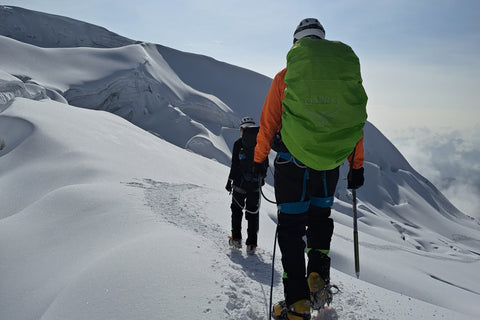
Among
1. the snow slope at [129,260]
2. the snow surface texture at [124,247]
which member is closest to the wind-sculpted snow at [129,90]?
the snow surface texture at [124,247]

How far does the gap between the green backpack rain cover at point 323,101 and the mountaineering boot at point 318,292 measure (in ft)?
2.98

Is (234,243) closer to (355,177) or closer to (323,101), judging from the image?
(355,177)

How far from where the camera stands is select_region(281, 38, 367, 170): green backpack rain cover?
6.52 ft

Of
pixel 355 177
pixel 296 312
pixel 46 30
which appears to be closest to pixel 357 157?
pixel 355 177

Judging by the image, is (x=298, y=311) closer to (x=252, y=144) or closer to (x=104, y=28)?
(x=252, y=144)

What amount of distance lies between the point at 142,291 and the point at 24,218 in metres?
2.34

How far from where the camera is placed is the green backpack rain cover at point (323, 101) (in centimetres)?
199

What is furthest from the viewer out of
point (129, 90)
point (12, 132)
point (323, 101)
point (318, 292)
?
point (129, 90)

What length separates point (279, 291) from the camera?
258 cm

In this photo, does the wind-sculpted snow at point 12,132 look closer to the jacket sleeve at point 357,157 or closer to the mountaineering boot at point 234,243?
the mountaineering boot at point 234,243

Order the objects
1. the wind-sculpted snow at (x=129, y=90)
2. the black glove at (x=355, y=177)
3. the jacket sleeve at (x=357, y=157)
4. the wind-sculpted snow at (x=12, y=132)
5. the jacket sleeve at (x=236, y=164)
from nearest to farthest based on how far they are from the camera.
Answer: the jacket sleeve at (x=357, y=157) → the black glove at (x=355, y=177) → the jacket sleeve at (x=236, y=164) → the wind-sculpted snow at (x=12, y=132) → the wind-sculpted snow at (x=129, y=90)

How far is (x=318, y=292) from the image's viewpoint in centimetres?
226

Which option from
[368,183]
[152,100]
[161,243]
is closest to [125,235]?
[161,243]

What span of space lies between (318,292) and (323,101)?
145 centimetres
